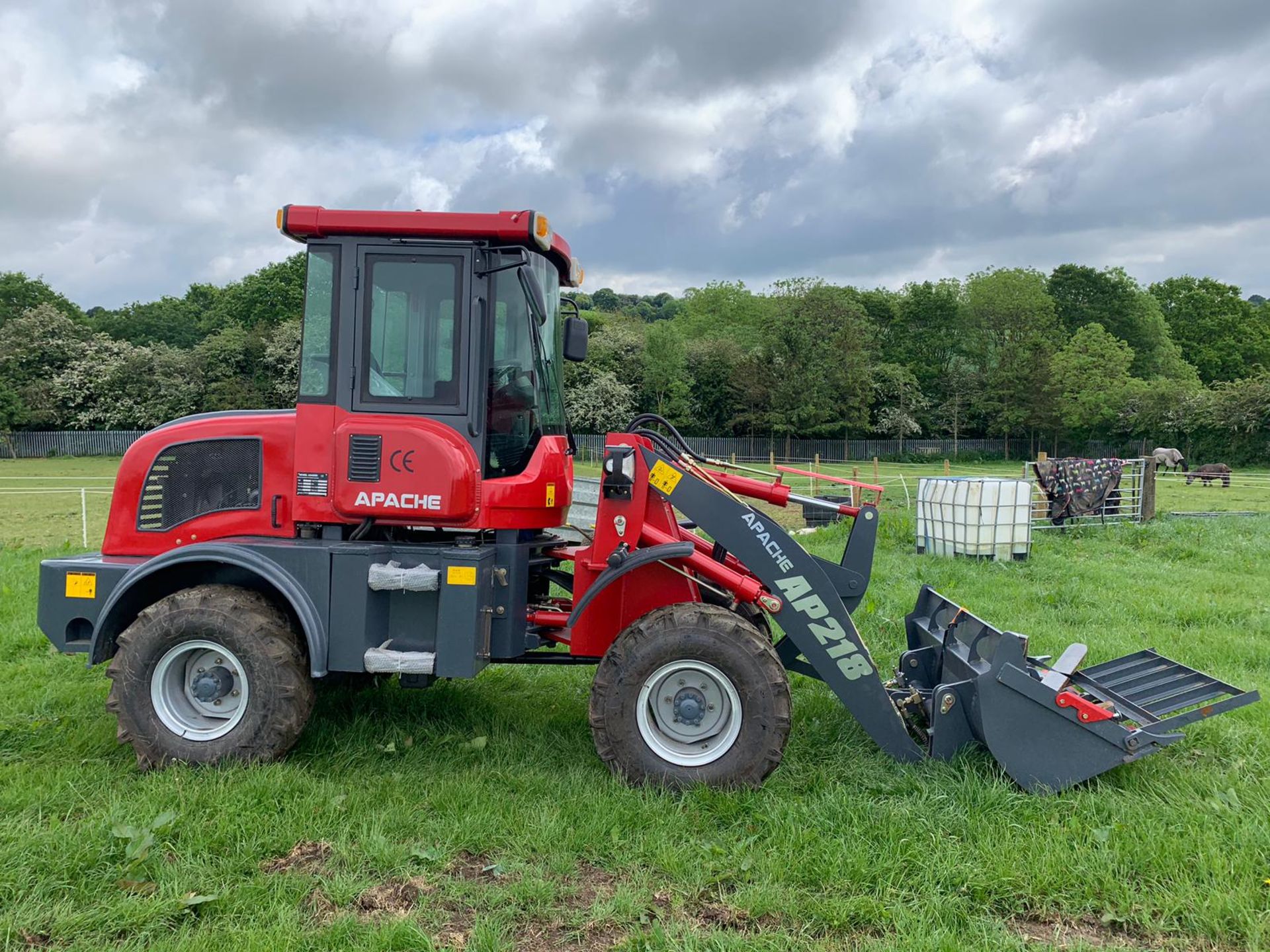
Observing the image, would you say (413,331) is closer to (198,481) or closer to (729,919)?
(198,481)

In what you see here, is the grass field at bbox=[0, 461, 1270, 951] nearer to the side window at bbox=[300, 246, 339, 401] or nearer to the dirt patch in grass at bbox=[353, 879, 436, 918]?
the dirt patch in grass at bbox=[353, 879, 436, 918]

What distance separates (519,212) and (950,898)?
388 centimetres

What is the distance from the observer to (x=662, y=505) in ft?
17.1

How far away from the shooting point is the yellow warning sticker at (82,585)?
203 inches

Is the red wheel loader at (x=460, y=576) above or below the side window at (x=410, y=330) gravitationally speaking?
below

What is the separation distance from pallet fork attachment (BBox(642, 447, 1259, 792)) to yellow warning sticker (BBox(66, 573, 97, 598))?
3.23m

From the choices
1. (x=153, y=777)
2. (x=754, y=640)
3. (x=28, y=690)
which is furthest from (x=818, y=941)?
(x=28, y=690)

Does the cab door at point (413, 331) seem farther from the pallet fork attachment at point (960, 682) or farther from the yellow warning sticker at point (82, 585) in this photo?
the yellow warning sticker at point (82, 585)

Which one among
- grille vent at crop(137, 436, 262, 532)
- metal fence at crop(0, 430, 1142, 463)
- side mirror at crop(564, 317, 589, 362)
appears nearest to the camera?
grille vent at crop(137, 436, 262, 532)

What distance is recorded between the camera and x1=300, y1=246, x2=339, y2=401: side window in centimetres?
502

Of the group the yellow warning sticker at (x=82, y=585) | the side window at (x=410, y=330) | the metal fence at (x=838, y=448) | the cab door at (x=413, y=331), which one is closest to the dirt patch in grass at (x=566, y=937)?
the cab door at (x=413, y=331)

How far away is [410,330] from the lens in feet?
16.5

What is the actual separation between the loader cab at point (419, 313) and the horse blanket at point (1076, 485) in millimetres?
13161

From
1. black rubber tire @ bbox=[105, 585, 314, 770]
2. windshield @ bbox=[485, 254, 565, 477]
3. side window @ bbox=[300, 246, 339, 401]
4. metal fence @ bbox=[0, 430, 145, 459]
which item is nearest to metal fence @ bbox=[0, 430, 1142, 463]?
metal fence @ bbox=[0, 430, 145, 459]
